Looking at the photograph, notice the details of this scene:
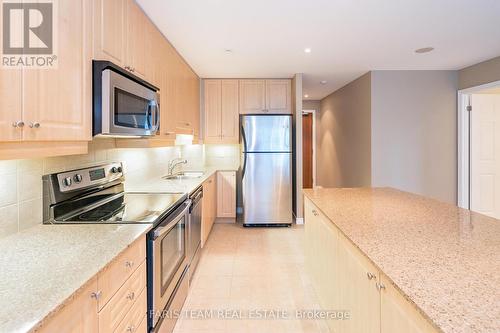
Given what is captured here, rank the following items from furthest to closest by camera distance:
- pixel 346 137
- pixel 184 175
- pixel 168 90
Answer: pixel 346 137 → pixel 184 175 → pixel 168 90

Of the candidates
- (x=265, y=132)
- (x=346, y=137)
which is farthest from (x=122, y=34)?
(x=346, y=137)

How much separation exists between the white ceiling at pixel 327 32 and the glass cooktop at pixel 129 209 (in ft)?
4.96

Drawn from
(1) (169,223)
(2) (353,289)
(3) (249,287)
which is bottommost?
(3) (249,287)

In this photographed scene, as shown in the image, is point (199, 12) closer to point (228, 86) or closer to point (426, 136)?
point (228, 86)

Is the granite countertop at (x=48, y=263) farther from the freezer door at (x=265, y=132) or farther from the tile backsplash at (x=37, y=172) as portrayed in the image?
the freezer door at (x=265, y=132)

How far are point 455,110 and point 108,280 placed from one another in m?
5.03

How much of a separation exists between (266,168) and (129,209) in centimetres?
273

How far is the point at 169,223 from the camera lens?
1795 millimetres

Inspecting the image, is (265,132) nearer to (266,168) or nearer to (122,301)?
(266,168)

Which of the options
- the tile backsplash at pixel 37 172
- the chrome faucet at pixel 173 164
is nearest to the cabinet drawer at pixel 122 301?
the tile backsplash at pixel 37 172

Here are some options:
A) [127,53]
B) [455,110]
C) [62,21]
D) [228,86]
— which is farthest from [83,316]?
[455,110]

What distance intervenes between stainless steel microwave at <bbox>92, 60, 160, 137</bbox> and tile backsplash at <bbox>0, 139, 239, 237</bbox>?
1.19 ft

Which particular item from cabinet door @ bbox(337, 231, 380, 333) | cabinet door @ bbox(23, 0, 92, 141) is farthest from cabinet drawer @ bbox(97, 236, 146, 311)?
cabinet door @ bbox(337, 231, 380, 333)

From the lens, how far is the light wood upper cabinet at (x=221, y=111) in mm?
4777
